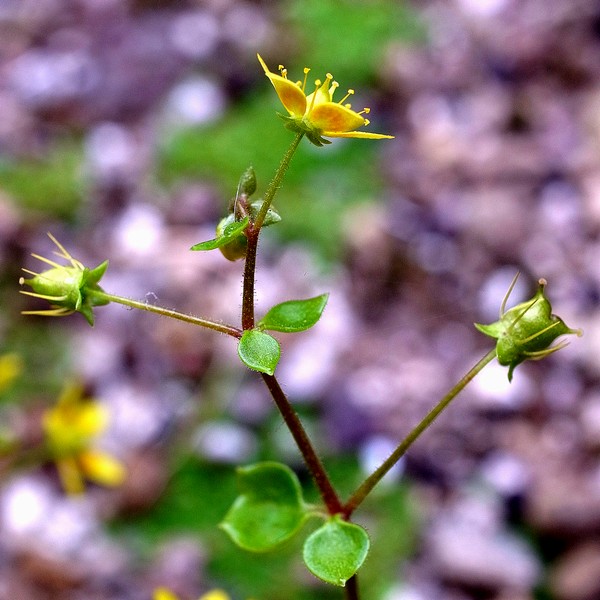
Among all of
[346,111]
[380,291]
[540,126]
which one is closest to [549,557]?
[380,291]

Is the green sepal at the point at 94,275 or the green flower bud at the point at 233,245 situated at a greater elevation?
the green sepal at the point at 94,275

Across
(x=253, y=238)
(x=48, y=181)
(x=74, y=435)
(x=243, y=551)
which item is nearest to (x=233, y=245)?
(x=253, y=238)

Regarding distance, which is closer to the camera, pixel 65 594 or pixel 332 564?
pixel 332 564

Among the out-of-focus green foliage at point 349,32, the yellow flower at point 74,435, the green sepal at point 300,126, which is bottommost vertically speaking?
the green sepal at point 300,126

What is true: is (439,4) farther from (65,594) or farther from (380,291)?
(65,594)

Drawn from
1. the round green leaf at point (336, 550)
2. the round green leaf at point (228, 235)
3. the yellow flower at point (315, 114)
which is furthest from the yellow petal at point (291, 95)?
the round green leaf at point (336, 550)

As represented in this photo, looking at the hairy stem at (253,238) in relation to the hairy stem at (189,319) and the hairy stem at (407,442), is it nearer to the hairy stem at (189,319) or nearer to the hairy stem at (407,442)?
the hairy stem at (189,319)

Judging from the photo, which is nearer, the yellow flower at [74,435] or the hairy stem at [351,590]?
the hairy stem at [351,590]
